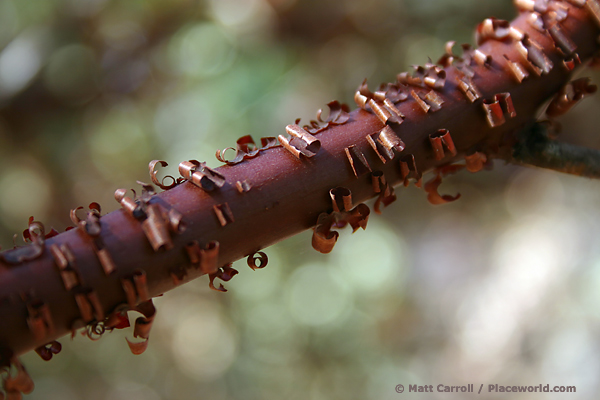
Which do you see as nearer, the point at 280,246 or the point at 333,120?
the point at 333,120

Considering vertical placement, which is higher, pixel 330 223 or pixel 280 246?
pixel 330 223

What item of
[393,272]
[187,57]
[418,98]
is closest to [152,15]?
[187,57]

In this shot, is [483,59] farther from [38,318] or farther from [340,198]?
[38,318]

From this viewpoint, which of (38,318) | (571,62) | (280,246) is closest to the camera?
(38,318)

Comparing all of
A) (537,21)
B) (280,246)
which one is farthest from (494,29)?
(280,246)

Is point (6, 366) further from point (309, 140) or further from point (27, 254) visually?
point (309, 140)

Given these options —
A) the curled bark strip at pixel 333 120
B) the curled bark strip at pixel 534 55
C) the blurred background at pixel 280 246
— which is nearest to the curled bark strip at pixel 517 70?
the curled bark strip at pixel 534 55
